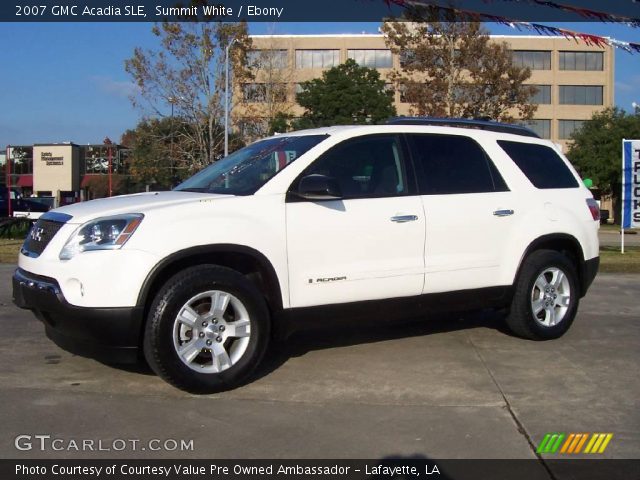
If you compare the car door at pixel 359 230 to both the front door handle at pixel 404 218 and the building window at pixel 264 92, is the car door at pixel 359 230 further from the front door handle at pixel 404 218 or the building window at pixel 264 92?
the building window at pixel 264 92

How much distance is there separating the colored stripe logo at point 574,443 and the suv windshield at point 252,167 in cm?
260

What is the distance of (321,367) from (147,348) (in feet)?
5.03

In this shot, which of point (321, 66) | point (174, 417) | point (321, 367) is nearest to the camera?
point (174, 417)

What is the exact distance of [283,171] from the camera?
5.18 metres

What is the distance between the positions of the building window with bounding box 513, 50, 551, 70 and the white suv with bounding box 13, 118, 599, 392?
6309 cm

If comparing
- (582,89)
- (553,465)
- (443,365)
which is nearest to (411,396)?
(443,365)

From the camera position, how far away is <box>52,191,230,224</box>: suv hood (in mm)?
4684

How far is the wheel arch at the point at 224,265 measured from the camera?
4527 mm

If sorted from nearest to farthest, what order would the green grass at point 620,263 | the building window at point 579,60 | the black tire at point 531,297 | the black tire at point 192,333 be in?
1. the black tire at point 192,333
2. the black tire at point 531,297
3. the green grass at point 620,263
4. the building window at point 579,60

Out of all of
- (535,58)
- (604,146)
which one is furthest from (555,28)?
(535,58)

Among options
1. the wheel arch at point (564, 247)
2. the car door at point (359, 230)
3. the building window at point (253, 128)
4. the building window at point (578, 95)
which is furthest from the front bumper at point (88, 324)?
the building window at point (578, 95)

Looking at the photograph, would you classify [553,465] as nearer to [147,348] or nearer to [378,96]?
[147,348]

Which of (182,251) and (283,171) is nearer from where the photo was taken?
(182,251)

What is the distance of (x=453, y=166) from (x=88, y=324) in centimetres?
328
